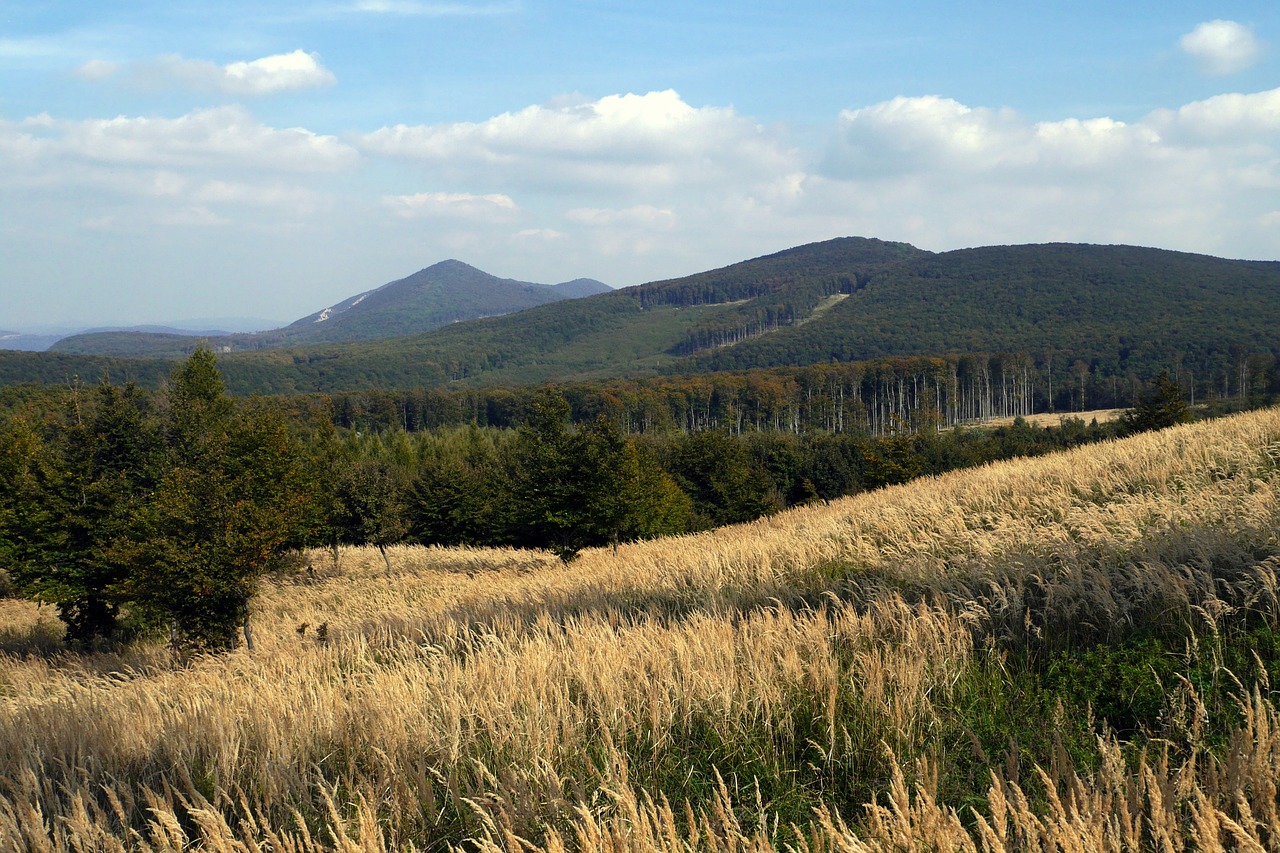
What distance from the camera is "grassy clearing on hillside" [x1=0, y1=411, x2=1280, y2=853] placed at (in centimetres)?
276

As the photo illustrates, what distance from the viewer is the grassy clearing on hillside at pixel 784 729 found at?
276cm

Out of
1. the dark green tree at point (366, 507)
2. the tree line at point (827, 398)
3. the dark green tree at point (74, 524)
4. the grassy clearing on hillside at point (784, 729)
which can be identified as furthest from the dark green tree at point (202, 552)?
the tree line at point (827, 398)

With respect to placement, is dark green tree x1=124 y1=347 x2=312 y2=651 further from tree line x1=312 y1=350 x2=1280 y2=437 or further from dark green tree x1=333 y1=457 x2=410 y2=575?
tree line x1=312 y1=350 x2=1280 y2=437

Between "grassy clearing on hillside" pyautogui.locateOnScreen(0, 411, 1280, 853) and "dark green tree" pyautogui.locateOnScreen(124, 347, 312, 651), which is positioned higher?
"grassy clearing on hillside" pyautogui.locateOnScreen(0, 411, 1280, 853)

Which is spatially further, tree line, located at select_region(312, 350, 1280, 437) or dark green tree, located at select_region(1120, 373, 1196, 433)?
tree line, located at select_region(312, 350, 1280, 437)

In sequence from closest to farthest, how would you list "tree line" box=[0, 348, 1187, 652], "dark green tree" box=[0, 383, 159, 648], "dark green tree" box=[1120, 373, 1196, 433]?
"tree line" box=[0, 348, 1187, 652] → "dark green tree" box=[0, 383, 159, 648] → "dark green tree" box=[1120, 373, 1196, 433]

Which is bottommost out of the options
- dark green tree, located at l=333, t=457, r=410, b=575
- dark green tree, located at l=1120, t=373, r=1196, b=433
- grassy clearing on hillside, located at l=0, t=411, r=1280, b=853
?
dark green tree, located at l=333, t=457, r=410, b=575

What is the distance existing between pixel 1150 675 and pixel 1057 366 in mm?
185325

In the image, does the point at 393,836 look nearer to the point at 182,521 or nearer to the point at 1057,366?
the point at 182,521

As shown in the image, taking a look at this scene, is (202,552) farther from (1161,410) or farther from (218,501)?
(1161,410)

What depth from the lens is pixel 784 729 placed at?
3988 millimetres

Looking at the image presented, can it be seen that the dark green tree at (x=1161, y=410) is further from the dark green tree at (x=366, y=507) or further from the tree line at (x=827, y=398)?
the tree line at (x=827, y=398)

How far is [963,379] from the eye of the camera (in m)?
154

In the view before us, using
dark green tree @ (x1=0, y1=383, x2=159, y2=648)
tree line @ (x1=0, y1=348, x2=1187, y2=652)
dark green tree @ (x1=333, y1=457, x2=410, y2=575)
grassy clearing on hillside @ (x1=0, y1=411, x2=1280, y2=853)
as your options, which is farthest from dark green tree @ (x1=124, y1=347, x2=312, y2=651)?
dark green tree @ (x1=333, y1=457, x2=410, y2=575)
